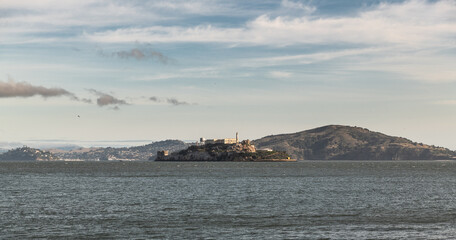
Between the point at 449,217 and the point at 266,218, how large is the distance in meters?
23.4

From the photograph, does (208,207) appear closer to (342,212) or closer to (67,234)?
(342,212)

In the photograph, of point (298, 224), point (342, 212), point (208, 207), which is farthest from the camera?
point (208, 207)

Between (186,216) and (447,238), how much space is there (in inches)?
1255

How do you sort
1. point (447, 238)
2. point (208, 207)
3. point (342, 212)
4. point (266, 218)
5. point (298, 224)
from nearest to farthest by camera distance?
point (447, 238) → point (298, 224) → point (266, 218) → point (342, 212) → point (208, 207)

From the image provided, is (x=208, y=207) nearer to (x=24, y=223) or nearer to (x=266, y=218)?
(x=266, y=218)

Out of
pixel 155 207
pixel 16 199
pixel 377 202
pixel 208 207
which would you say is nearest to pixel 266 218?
pixel 208 207

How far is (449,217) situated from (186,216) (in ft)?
110

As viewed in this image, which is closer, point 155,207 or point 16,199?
point 155,207

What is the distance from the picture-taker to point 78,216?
70.8m

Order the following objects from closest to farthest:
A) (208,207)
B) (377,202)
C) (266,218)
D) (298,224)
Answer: (298,224) → (266,218) → (208,207) → (377,202)

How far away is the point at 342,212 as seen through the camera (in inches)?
2938

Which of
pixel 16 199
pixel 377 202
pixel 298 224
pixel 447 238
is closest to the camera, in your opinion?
pixel 447 238

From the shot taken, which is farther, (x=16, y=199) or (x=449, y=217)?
(x=16, y=199)

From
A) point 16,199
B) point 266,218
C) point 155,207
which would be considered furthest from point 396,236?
point 16,199
